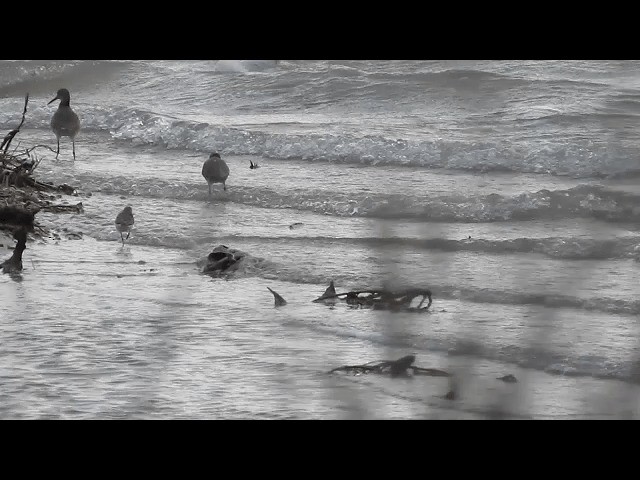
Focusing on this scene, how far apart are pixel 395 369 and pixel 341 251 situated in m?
2.16

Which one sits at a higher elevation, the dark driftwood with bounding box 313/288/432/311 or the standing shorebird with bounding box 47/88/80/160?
the standing shorebird with bounding box 47/88/80/160

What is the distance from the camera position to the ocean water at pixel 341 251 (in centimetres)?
273

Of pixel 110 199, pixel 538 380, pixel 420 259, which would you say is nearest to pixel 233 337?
pixel 538 380

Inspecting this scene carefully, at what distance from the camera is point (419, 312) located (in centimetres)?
379

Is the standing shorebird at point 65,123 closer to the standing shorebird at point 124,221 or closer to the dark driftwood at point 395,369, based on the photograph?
the standing shorebird at point 124,221

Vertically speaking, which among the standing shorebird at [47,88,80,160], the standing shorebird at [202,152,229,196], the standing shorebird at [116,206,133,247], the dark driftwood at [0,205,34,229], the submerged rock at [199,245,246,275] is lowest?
the submerged rock at [199,245,246,275]

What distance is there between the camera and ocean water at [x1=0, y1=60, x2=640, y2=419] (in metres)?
2.73

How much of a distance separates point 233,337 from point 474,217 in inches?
110

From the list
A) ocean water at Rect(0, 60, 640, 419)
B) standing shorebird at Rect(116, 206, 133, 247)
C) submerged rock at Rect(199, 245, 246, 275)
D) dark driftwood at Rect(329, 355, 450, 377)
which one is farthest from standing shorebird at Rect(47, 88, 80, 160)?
dark driftwood at Rect(329, 355, 450, 377)

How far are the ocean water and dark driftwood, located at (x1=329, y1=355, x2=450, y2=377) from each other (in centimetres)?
6

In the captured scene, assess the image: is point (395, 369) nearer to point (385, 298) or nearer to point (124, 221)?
point (385, 298)

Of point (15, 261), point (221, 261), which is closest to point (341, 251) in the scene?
point (221, 261)

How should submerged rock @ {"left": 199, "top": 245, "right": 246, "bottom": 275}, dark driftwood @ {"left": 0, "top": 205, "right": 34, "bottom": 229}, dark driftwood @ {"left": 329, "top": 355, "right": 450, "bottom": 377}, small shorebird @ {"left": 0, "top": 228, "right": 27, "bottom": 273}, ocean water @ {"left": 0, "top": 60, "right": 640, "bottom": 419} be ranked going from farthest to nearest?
dark driftwood @ {"left": 0, "top": 205, "right": 34, "bottom": 229}, submerged rock @ {"left": 199, "top": 245, "right": 246, "bottom": 275}, small shorebird @ {"left": 0, "top": 228, "right": 27, "bottom": 273}, dark driftwood @ {"left": 329, "top": 355, "right": 450, "bottom": 377}, ocean water @ {"left": 0, "top": 60, "right": 640, "bottom": 419}

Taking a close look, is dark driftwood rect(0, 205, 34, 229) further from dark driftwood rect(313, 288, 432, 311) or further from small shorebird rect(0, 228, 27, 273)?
dark driftwood rect(313, 288, 432, 311)
